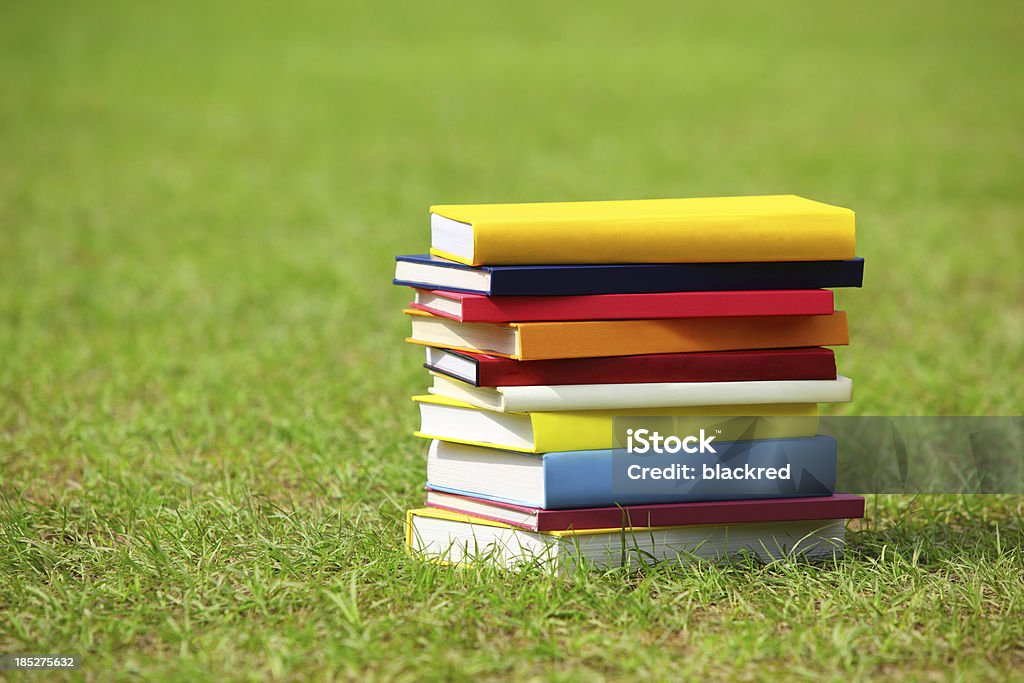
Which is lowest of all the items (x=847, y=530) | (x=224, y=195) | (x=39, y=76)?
(x=847, y=530)

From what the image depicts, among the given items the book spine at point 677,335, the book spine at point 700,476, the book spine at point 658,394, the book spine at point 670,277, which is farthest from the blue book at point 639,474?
the book spine at point 670,277

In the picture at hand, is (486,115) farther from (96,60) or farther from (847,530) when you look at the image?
(847,530)

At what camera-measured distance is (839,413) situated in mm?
4723

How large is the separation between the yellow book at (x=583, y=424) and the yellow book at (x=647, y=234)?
14.5 inches

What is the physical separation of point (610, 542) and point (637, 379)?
0.40 m

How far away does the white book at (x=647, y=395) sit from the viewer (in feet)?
9.45

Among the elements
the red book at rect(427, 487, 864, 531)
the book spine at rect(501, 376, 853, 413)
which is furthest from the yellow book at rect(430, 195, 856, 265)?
the red book at rect(427, 487, 864, 531)

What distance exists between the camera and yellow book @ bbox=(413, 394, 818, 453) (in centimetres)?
290

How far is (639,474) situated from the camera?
2.94m

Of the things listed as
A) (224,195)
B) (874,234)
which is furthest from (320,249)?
(874,234)

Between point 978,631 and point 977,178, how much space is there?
28.6 feet

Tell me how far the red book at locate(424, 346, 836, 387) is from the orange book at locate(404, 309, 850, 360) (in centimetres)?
2

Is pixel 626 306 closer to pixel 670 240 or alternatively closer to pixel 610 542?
pixel 670 240

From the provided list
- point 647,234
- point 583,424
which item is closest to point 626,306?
point 647,234
